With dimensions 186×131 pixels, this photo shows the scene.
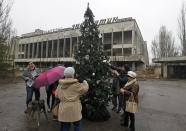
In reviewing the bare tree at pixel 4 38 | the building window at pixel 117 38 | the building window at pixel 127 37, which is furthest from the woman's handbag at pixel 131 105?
the building window at pixel 117 38

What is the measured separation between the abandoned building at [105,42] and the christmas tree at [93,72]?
18.0m

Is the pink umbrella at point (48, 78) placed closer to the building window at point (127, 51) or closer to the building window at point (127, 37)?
the building window at point (127, 51)

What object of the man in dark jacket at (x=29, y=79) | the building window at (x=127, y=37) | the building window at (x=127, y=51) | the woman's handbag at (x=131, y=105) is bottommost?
the woman's handbag at (x=131, y=105)

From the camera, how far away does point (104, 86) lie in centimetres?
366

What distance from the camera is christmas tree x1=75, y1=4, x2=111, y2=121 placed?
361cm

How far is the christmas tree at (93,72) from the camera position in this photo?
3.61 m

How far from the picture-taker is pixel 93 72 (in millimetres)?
3594

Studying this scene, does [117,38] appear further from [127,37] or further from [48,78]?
[48,78]

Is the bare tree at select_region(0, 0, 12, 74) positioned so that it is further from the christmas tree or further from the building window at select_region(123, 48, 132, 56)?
the building window at select_region(123, 48, 132, 56)

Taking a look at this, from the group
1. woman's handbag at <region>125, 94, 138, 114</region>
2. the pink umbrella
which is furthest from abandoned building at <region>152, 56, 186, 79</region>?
the pink umbrella

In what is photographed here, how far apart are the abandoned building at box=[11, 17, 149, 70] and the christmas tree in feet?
59.2

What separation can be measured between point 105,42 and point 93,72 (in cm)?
3398

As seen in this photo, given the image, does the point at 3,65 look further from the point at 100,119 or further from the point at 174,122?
the point at 174,122

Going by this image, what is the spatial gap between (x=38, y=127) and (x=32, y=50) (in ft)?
157
